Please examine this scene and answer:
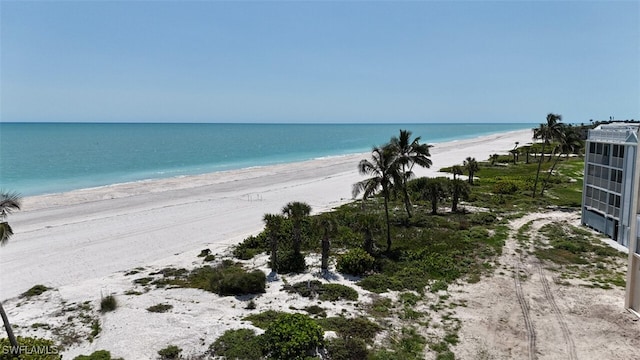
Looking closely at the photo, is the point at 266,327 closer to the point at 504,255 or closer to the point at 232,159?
the point at 504,255

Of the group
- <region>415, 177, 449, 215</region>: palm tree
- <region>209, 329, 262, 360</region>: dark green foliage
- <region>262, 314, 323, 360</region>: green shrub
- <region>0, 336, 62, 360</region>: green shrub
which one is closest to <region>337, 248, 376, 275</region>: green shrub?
<region>262, 314, 323, 360</region>: green shrub

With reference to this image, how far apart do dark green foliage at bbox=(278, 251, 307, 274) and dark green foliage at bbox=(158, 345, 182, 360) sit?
8190 millimetres

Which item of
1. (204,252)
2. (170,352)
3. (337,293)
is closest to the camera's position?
(170,352)

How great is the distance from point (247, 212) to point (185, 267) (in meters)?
15.0

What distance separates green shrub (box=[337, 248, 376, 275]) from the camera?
21025 mm

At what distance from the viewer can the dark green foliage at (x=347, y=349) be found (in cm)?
1348

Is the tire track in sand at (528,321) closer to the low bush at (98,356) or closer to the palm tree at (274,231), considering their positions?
the palm tree at (274,231)

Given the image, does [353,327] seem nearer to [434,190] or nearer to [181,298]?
[181,298]

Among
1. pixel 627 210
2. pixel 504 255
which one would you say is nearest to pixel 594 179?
pixel 627 210

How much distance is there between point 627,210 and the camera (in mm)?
24781

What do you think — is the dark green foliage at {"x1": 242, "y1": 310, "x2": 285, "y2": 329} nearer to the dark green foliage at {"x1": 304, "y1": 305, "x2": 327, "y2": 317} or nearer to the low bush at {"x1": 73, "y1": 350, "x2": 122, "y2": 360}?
the dark green foliage at {"x1": 304, "y1": 305, "x2": 327, "y2": 317}

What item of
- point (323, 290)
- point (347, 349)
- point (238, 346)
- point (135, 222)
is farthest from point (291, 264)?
point (135, 222)

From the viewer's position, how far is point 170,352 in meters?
13.6

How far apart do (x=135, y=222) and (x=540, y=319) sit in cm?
3003
